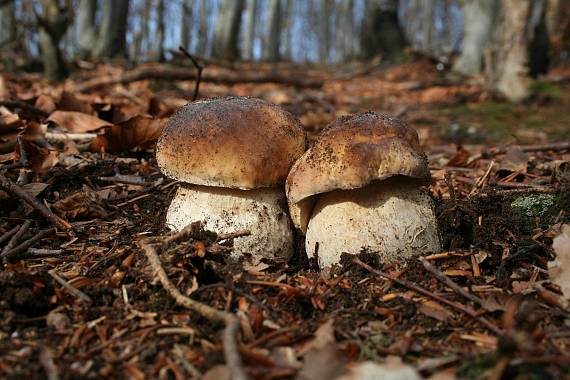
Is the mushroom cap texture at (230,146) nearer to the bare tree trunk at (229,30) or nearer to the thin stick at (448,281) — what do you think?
the thin stick at (448,281)

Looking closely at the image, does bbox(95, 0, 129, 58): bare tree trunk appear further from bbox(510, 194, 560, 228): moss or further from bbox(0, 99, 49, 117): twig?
bbox(510, 194, 560, 228): moss

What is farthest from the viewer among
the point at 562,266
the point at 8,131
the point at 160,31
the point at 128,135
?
the point at 160,31

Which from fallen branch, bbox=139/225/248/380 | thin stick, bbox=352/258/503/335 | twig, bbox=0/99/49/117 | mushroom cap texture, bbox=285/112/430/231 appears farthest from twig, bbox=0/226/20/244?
twig, bbox=0/99/49/117

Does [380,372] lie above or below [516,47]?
below

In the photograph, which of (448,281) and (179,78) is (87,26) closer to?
(179,78)

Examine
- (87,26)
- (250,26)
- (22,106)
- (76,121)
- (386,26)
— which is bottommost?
(76,121)

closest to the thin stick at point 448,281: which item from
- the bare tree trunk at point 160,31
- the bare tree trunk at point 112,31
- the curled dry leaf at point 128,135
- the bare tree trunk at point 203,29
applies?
the curled dry leaf at point 128,135

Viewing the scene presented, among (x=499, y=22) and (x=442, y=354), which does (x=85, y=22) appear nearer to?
(x=499, y=22)

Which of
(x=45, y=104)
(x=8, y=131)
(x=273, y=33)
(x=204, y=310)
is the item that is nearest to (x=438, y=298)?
(x=204, y=310)
